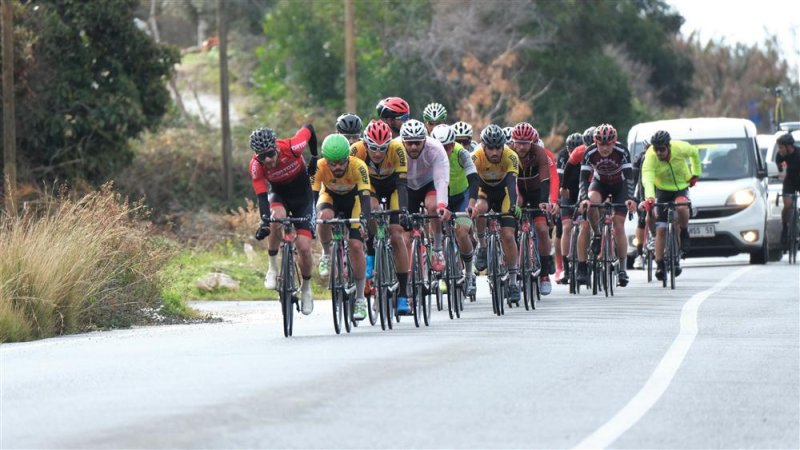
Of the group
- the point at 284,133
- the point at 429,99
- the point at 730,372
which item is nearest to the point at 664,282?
the point at 730,372

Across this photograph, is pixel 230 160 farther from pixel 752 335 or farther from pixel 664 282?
pixel 752 335

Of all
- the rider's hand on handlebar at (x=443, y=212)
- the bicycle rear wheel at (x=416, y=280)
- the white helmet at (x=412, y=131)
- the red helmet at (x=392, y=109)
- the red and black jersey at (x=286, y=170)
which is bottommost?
the bicycle rear wheel at (x=416, y=280)

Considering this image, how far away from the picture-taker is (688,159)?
79.4 feet

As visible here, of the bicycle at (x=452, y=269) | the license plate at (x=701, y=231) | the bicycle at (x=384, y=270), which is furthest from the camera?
the license plate at (x=701, y=231)

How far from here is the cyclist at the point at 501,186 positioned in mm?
19641

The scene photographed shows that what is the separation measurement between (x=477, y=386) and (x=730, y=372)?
6.34 feet

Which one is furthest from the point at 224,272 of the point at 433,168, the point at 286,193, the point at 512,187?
the point at 286,193

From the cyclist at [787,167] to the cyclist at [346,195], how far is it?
15.0 metres

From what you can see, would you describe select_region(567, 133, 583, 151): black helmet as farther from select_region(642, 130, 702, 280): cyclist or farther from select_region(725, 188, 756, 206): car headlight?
select_region(725, 188, 756, 206): car headlight

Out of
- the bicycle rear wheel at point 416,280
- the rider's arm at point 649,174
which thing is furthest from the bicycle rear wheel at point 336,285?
the rider's arm at point 649,174

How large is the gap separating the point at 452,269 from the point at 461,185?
130 cm

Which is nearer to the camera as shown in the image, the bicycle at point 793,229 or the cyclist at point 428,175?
the cyclist at point 428,175

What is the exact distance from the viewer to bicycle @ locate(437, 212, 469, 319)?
61.9 ft

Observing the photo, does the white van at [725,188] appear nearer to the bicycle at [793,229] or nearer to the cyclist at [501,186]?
the bicycle at [793,229]
